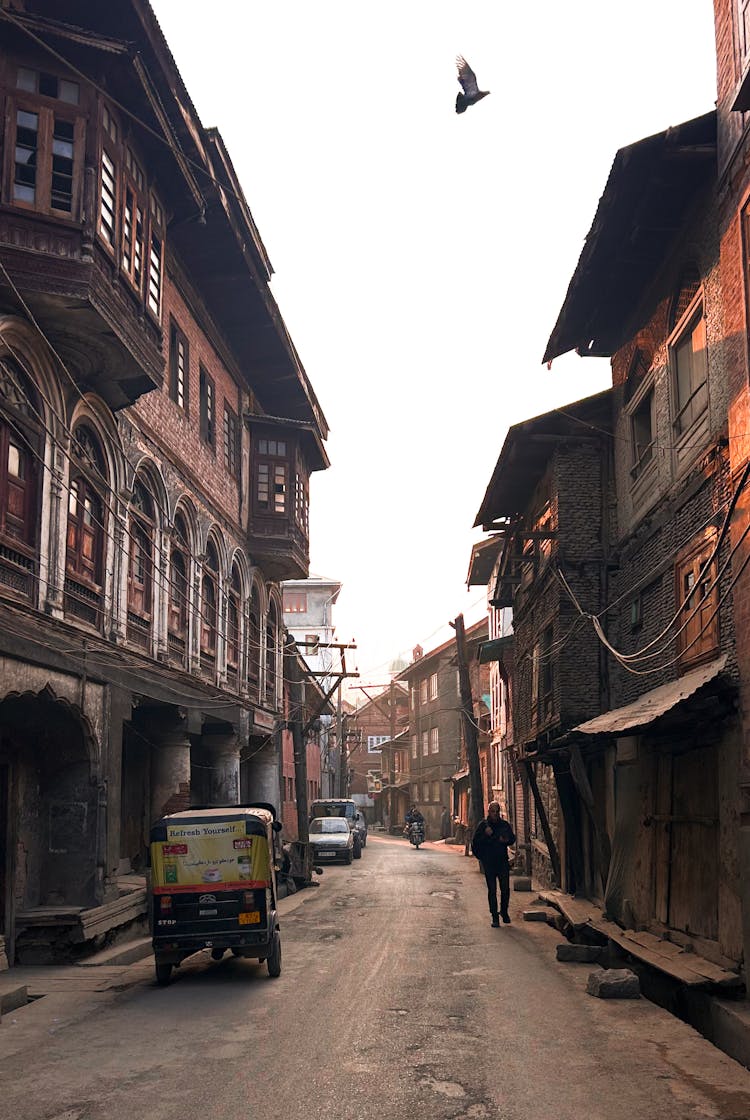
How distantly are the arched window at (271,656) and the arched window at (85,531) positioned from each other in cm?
1457

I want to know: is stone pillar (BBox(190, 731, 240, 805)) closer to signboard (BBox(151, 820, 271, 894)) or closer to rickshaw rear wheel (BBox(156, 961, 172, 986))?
signboard (BBox(151, 820, 271, 894))

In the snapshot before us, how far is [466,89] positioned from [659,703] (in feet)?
23.1

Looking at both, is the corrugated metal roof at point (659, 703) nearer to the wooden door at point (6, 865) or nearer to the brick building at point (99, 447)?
the brick building at point (99, 447)

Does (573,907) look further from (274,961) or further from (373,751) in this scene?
(373,751)

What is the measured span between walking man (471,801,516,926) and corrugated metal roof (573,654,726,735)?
4569 mm

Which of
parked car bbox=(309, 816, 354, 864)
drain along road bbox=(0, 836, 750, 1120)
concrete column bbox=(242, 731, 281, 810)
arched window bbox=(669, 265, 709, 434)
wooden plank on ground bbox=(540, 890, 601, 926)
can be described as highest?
arched window bbox=(669, 265, 709, 434)

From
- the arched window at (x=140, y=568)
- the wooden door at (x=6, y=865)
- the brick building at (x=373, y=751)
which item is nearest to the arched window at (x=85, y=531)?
the arched window at (x=140, y=568)

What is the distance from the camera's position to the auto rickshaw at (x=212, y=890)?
13.0 meters

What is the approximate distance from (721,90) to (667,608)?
691cm

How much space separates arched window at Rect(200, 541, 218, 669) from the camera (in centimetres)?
2500

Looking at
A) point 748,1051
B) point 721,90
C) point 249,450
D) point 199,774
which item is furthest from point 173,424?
point 748,1051

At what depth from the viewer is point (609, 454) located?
20.3m

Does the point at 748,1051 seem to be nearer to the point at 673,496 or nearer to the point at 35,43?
the point at 673,496

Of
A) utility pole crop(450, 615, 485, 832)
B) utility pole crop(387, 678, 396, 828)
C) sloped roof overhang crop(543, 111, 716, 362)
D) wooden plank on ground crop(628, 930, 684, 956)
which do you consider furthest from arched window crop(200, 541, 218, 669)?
utility pole crop(387, 678, 396, 828)
